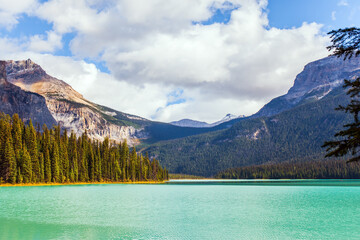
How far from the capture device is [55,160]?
111 meters

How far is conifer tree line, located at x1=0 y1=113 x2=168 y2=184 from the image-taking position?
9681cm

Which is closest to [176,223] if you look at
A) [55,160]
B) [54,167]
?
[54,167]

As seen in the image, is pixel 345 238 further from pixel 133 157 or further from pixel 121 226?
pixel 133 157

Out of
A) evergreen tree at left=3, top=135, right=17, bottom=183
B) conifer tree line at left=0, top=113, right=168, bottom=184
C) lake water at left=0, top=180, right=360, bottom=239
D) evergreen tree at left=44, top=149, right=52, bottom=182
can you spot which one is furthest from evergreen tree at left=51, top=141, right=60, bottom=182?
lake water at left=0, top=180, right=360, bottom=239

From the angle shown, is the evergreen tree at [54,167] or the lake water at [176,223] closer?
the lake water at [176,223]

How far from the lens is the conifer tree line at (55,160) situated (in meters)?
96.8

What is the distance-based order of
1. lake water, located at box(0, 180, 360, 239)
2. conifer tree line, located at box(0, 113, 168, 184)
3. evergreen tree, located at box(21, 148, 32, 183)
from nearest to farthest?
lake water, located at box(0, 180, 360, 239)
conifer tree line, located at box(0, 113, 168, 184)
evergreen tree, located at box(21, 148, 32, 183)

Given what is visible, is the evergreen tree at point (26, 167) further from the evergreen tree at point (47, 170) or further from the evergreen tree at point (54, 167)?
the evergreen tree at point (54, 167)

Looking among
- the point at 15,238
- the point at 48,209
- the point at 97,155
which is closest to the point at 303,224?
the point at 15,238

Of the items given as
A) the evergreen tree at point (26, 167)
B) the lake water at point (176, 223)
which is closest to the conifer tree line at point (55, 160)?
the evergreen tree at point (26, 167)

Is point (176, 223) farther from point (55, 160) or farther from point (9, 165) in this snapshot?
point (55, 160)

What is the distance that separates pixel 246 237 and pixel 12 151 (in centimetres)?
8904

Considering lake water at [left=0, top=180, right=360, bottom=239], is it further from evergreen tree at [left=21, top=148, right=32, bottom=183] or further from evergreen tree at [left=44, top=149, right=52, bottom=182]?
evergreen tree at [left=44, top=149, right=52, bottom=182]

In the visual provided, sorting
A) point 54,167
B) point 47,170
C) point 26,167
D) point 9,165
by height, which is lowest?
point 47,170
